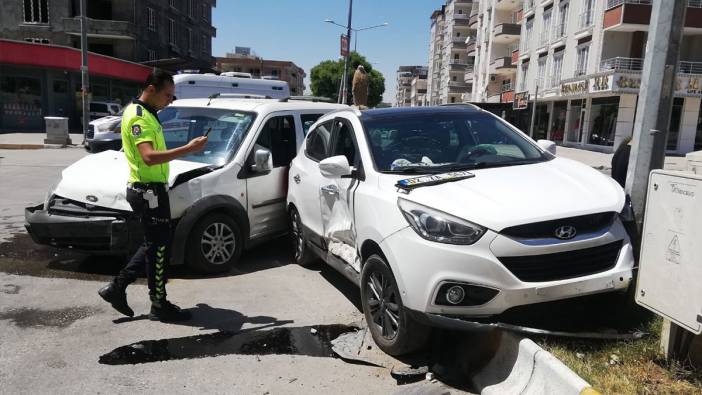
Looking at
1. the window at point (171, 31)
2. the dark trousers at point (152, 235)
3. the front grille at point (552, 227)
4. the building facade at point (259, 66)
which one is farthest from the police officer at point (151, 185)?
the building facade at point (259, 66)

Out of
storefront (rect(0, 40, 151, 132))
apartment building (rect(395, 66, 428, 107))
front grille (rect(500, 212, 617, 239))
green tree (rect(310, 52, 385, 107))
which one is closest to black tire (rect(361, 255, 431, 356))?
front grille (rect(500, 212, 617, 239))

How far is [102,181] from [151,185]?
1.54 meters

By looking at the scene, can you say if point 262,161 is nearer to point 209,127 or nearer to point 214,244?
point 209,127

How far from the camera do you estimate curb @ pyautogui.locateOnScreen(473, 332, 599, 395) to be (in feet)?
9.26

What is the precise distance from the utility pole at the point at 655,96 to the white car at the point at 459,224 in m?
0.37

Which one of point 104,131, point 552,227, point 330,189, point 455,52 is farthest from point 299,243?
point 455,52

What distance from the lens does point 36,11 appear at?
3697cm

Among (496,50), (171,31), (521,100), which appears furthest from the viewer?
(496,50)

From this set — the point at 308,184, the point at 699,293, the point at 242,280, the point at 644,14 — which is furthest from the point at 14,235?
the point at 644,14

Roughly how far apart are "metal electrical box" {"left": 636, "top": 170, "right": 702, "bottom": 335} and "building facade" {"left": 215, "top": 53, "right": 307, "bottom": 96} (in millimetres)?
95221

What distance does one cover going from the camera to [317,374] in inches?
147

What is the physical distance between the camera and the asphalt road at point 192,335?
3.56m

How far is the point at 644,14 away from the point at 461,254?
33784 mm

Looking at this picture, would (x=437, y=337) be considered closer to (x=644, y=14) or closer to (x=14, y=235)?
(x=14, y=235)
